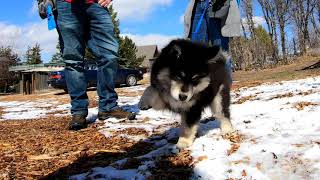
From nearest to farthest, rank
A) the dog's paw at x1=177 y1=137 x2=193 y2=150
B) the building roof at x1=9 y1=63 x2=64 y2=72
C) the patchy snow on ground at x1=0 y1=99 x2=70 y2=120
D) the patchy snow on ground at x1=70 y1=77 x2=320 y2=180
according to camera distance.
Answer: the patchy snow on ground at x1=70 y1=77 x2=320 y2=180 < the dog's paw at x1=177 y1=137 x2=193 y2=150 < the patchy snow on ground at x1=0 y1=99 x2=70 y2=120 < the building roof at x1=9 y1=63 x2=64 y2=72

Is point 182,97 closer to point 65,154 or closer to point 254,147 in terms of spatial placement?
point 254,147

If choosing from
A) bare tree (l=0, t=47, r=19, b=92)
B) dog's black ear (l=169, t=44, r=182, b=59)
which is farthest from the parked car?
bare tree (l=0, t=47, r=19, b=92)

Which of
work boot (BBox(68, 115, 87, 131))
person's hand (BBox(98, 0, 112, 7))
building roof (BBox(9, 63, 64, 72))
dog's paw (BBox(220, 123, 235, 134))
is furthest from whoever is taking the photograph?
building roof (BBox(9, 63, 64, 72))

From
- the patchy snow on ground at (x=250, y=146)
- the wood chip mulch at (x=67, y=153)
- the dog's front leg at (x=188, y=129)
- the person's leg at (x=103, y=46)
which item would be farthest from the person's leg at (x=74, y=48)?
the dog's front leg at (x=188, y=129)

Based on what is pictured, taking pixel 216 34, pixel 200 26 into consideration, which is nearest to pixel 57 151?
pixel 200 26

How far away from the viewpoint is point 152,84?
4.05 meters

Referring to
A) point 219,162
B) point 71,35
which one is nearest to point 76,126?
point 71,35

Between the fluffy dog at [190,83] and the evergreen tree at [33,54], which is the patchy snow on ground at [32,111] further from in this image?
the evergreen tree at [33,54]

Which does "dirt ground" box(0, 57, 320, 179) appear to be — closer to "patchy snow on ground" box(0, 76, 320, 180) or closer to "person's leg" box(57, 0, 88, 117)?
"patchy snow on ground" box(0, 76, 320, 180)

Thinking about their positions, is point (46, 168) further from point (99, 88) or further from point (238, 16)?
point (238, 16)

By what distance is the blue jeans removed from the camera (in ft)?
16.5

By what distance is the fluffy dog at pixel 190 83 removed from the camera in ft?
11.8

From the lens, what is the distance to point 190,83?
11.9 ft

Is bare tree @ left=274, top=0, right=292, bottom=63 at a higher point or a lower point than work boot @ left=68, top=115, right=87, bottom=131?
higher
